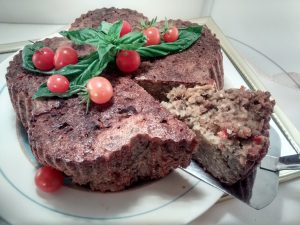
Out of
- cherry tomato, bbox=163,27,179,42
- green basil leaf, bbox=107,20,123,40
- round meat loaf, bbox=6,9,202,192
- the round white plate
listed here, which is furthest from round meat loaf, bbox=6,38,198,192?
cherry tomato, bbox=163,27,179,42

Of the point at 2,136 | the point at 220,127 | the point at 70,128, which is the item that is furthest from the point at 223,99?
the point at 2,136

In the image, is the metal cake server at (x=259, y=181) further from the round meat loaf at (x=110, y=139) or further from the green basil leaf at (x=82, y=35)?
the green basil leaf at (x=82, y=35)

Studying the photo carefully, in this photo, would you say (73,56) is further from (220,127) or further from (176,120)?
(220,127)

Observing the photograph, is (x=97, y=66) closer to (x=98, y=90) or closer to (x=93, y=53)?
(x=93, y=53)

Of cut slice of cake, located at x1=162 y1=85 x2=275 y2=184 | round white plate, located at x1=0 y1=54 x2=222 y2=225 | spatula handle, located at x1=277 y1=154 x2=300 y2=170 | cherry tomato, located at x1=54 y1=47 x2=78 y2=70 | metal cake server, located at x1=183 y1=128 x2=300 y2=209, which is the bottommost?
round white plate, located at x1=0 y1=54 x2=222 y2=225

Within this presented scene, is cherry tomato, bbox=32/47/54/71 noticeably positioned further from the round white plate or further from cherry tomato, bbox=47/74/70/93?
the round white plate

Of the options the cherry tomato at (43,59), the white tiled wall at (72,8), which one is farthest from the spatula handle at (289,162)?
the white tiled wall at (72,8)

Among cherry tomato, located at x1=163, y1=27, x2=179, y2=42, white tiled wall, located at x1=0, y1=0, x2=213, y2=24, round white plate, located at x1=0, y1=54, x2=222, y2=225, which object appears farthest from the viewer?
white tiled wall, located at x1=0, y1=0, x2=213, y2=24

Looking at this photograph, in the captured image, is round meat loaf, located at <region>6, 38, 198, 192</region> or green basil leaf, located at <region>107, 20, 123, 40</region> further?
green basil leaf, located at <region>107, 20, 123, 40</region>
